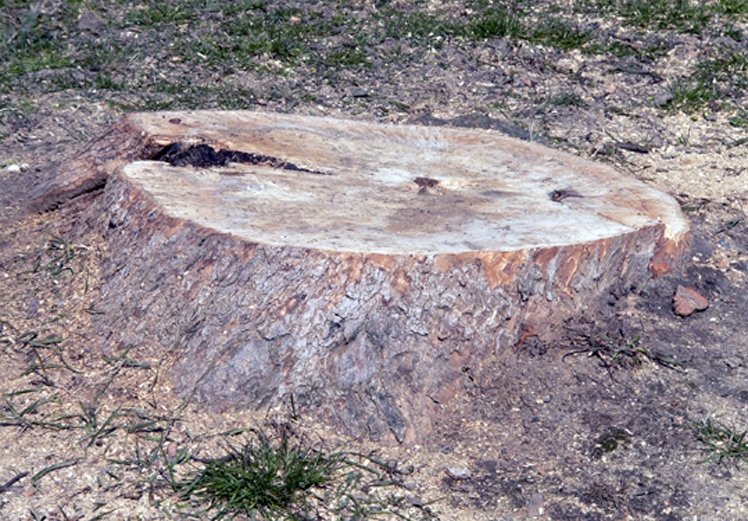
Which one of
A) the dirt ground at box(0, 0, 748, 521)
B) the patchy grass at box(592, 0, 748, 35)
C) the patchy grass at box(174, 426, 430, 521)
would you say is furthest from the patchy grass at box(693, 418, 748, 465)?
the patchy grass at box(592, 0, 748, 35)

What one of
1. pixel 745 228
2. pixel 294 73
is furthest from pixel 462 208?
pixel 294 73

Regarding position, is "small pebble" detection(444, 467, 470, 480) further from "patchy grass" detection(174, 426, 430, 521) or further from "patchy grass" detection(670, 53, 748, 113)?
"patchy grass" detection(670, 53, 748, 113)

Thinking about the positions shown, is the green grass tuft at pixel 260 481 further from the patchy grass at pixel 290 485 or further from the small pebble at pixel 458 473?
the small pebble at pixel 458 473

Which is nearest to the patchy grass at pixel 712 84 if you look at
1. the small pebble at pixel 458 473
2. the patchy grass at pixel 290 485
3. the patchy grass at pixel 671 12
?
the patchy grass at pixel 671 12

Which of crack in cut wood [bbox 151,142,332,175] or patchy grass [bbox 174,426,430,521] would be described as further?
crack in cut wood [bbox 151,142,332,175]

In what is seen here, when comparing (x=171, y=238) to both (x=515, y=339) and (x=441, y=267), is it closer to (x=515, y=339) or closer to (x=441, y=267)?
(x=441, y=267)

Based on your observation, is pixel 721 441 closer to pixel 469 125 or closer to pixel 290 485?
pixel 290 485

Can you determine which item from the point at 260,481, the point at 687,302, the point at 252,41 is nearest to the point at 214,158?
the point at 260,481
